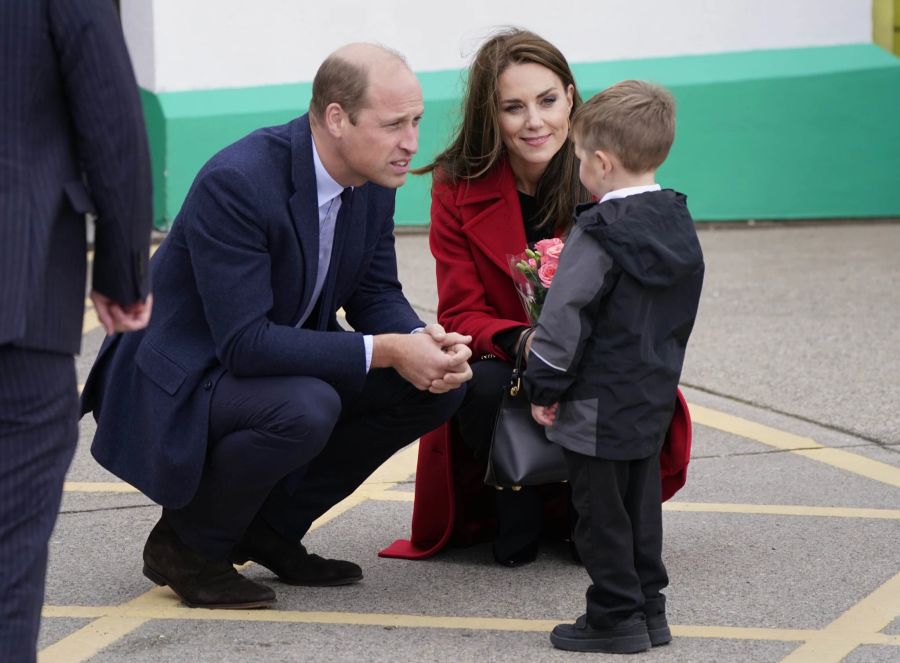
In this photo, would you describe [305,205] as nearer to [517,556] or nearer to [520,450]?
[520,450]

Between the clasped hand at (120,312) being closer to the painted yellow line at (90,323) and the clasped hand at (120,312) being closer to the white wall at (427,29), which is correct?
the painted yellow line at (90,323)

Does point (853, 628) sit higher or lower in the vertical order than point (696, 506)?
higher

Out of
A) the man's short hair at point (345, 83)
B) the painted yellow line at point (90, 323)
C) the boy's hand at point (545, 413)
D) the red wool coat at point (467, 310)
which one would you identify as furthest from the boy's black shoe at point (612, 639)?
the painted yellow line at point (90, 323)

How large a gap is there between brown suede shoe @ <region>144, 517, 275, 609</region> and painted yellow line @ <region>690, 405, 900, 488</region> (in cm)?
208

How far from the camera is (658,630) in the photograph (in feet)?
10.6

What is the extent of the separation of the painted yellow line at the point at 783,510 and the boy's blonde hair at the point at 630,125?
1.46 meters

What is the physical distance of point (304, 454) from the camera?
10.9ft

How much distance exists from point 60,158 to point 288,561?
1.65 meters

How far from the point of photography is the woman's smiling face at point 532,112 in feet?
12.9

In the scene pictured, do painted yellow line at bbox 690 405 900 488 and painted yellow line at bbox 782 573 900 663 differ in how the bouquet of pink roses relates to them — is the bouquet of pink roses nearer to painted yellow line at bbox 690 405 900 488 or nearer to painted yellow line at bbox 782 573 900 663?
painted yellow line at bbox 782 573 900 663

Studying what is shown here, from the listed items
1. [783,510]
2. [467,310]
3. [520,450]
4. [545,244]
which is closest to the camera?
[520,450]

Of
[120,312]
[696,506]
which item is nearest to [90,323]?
[696,506]

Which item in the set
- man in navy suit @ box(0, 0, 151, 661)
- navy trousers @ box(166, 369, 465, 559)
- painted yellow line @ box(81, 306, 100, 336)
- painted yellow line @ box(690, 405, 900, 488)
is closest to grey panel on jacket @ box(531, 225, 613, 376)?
navy trousers @ box(166, 369, 465, 559)

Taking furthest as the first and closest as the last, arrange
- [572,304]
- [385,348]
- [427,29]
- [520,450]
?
[427,29] < [520,450] < [385,348] < [572,304]
